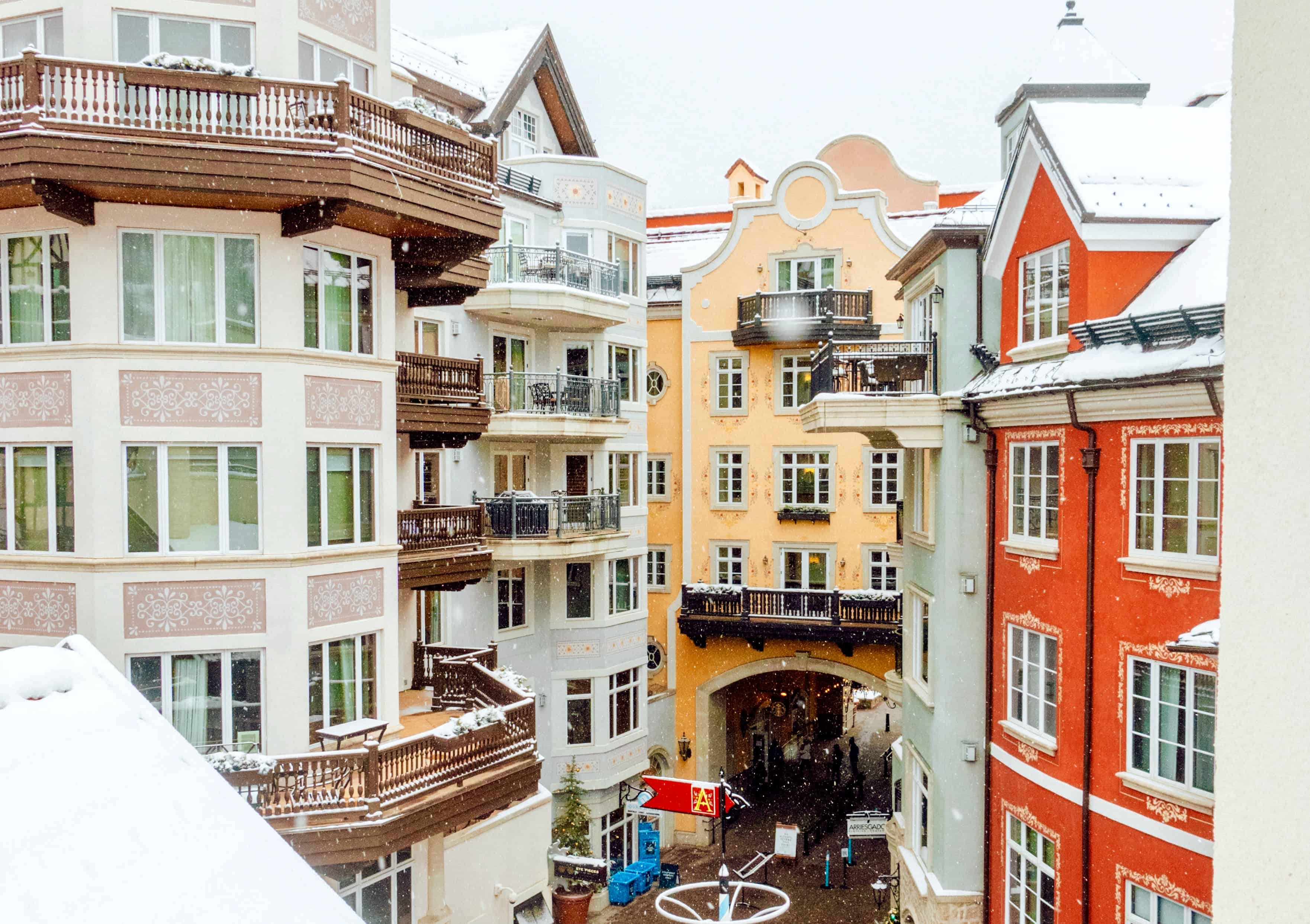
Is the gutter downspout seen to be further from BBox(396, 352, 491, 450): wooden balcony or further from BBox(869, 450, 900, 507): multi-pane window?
BBox(869, 450, 900, 507): multi-pane window

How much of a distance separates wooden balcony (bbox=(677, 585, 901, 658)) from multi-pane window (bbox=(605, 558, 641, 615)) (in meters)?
2.84

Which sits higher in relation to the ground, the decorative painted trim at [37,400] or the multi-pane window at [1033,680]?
the decorative painted trim at [37,400]

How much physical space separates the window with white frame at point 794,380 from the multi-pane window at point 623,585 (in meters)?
6.80

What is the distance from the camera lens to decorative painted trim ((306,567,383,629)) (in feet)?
43.8

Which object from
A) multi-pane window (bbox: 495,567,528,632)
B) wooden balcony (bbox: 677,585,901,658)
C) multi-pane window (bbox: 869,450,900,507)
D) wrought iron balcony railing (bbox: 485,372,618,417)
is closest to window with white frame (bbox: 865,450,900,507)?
multi-pane window (bbox: 869,450,900,507)

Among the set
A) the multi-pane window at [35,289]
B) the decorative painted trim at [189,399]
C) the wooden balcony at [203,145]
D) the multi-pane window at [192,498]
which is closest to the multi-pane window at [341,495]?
the multi-pane window at [192,498]

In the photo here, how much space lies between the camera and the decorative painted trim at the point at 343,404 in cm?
1330

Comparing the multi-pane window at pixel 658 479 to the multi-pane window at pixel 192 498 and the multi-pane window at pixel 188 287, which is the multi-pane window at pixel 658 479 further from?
the multi-pane window at pixel 188 287

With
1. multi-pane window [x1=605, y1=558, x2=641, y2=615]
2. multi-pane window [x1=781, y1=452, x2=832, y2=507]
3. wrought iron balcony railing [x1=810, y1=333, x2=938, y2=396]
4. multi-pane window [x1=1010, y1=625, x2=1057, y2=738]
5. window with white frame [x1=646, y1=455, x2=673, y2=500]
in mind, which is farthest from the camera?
window with white frame [x1=646, y1=455, x2=673, y2=500]

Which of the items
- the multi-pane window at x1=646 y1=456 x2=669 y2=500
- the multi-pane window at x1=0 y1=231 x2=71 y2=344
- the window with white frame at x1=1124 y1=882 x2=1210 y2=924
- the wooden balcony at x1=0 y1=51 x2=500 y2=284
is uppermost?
the wooden balcony at x1=0 y1=51 x2=500 y2=284

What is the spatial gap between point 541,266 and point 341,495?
34.1 feet

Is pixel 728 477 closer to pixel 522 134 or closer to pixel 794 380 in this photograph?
pixel 794 380

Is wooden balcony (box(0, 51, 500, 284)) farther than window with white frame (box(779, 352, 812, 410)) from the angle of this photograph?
Result: No

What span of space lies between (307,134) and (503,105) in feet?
37.4
